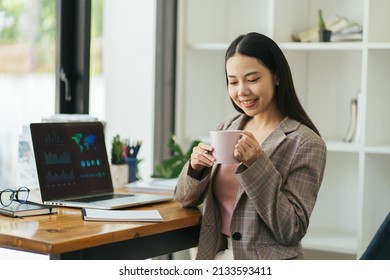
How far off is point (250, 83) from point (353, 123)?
133cm

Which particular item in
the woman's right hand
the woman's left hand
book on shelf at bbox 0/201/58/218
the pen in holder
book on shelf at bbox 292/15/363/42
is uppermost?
book on shelf at bbox 292/15/363/42

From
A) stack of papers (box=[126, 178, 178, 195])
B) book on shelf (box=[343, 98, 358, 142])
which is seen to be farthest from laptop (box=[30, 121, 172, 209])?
book on shelf (box=[343, 98, 358, 142])

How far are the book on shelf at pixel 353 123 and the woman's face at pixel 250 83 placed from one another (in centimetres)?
123

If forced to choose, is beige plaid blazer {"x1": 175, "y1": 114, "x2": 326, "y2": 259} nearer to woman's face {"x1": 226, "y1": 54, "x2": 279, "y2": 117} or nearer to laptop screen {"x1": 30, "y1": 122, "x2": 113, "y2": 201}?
woman's face {"x1": 226, "y1": 54, "x2": 279, "y2": 117}

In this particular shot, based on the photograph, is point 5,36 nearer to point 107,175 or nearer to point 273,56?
point 107,175

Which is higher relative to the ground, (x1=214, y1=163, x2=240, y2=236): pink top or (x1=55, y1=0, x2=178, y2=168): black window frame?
(x1=55, y1=0, x2=178, y2=168): black window frame

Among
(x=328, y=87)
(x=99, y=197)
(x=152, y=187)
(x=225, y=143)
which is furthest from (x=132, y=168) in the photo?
(x=328, y=87)

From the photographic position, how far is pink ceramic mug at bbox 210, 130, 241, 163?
7.19ft

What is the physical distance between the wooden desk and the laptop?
0.10m

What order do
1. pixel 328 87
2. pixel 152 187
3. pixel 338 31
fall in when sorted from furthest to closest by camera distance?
pixel 328 87 < pixel 338 31 < pixel 152 187

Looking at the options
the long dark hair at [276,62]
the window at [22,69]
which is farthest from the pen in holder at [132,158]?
the long dark hair at [276,62]

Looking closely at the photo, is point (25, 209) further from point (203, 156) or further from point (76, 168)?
point (203, 156)

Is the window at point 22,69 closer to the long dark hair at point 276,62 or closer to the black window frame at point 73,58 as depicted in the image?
the black window frame at point 73,58

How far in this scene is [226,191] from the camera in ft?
7.88
